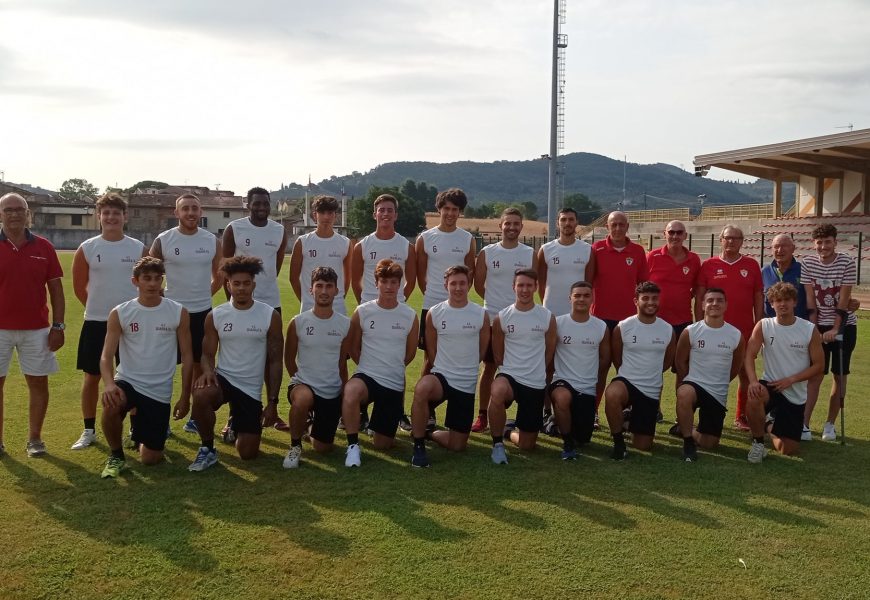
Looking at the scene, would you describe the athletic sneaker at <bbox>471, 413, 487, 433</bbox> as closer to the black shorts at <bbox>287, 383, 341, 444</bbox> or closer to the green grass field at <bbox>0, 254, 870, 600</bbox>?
the green grass field at <bbox>0, 254, 870, 600</bbox>

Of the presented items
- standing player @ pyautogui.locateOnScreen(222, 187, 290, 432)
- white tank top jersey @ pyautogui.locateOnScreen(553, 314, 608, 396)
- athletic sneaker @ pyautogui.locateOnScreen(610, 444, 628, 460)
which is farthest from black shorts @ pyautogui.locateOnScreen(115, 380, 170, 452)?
athletic sneaker @ pyautogui.locateOnScreen(610, 444, 628, 460)

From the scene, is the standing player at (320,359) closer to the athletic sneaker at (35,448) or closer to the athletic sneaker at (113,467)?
the athletic sneaker at (113,467)

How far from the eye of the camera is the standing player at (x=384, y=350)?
19.2 ft

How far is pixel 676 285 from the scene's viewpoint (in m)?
6.84

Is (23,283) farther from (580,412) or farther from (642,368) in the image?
(642,368)

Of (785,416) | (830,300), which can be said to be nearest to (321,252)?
(785,416)

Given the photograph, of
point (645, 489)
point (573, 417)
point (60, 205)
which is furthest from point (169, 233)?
point (60, 205)

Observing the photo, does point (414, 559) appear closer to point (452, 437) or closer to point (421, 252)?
point (452, 437)

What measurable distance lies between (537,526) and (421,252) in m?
3.34

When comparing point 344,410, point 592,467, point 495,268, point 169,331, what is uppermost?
point 495,268

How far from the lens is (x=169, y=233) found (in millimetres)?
6398

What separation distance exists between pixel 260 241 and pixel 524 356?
264 centimetres

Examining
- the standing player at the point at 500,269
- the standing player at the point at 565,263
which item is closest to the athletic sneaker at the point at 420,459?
the standing player at the point at 500,269

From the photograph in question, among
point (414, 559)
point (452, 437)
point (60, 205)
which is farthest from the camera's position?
point (60, 205)
